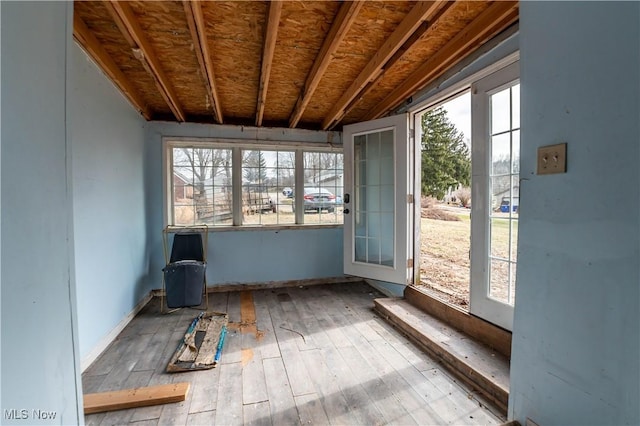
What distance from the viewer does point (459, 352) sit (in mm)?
2137

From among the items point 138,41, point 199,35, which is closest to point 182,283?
point 138,41

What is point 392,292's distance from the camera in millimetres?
3703

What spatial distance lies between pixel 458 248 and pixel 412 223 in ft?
10.8

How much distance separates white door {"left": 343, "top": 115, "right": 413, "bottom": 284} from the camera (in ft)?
10.6

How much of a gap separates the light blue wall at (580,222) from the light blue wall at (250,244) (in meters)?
3.10

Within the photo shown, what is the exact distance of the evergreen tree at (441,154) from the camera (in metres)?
9.65

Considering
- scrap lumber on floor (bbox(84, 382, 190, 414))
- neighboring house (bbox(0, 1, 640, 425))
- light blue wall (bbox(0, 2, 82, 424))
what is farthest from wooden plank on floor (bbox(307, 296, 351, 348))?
light blue wall (bbox(0, 2, 82, 424))

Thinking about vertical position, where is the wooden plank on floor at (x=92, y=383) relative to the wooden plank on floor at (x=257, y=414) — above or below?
above

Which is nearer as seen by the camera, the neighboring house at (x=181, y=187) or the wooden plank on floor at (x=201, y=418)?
the wooden plank on floor at (x=201, y=418)

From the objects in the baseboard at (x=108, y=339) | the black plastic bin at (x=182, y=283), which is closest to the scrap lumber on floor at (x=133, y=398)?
the baseboard at (x=108, y=339)

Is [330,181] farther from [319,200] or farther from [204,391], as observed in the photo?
[204,391]

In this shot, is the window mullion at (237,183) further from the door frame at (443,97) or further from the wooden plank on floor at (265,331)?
the door frame at (443,97)

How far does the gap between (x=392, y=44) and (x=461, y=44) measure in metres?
0.52

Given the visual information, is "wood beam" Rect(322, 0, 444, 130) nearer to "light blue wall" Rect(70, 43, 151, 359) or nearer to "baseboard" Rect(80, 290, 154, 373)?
"light blue wall" Rect(70, 43, 151, 359)
